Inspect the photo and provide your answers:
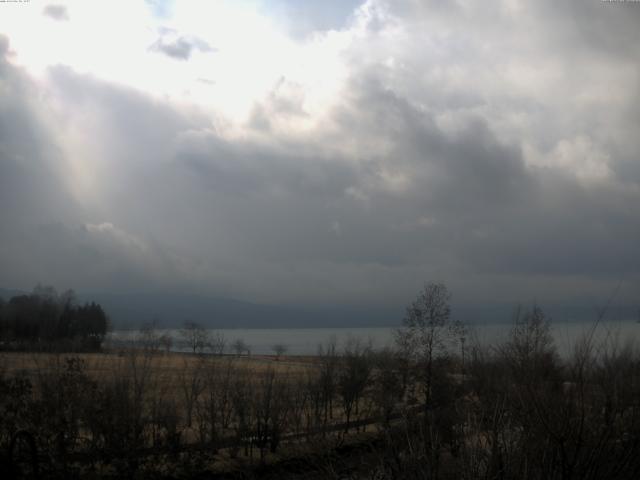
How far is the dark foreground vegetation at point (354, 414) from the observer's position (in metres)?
8.32

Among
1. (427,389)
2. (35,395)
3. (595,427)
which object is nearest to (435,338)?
(427,389)

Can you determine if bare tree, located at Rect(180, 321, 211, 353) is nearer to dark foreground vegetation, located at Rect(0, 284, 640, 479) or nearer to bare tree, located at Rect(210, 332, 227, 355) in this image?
bare tree, located at Rect(210, 332, 227, 355)

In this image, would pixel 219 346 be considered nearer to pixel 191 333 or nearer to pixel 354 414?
pixel 354 414

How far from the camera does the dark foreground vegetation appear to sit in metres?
8.32

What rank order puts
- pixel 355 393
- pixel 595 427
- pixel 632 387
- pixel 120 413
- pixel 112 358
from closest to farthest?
pixel 595 427 < pixel 632 387 < pixel 120 413 < pixel 112 358 < pixel 355 393

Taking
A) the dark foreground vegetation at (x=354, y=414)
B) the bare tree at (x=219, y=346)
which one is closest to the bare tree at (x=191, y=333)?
the bare tree at (x=219, y=346)

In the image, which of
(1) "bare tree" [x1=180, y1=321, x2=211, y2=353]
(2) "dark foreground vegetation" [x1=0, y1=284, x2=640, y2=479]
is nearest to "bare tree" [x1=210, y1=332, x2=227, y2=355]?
(2) "dark foreground vegetation" [x1=0, y1=284, x2=640, y2=479]

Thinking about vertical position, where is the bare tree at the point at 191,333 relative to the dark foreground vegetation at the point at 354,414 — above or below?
below

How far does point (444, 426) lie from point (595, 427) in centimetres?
1136

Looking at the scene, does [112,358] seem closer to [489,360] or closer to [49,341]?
[49,341]

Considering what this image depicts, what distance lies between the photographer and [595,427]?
30.3ft

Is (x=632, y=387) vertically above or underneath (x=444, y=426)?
above

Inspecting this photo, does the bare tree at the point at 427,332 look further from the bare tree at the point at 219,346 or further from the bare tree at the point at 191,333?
the bare tree at the point at 191,333

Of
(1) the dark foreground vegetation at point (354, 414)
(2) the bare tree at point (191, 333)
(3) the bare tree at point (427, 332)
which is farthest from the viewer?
(2) the bare tree at point (191, 333)
